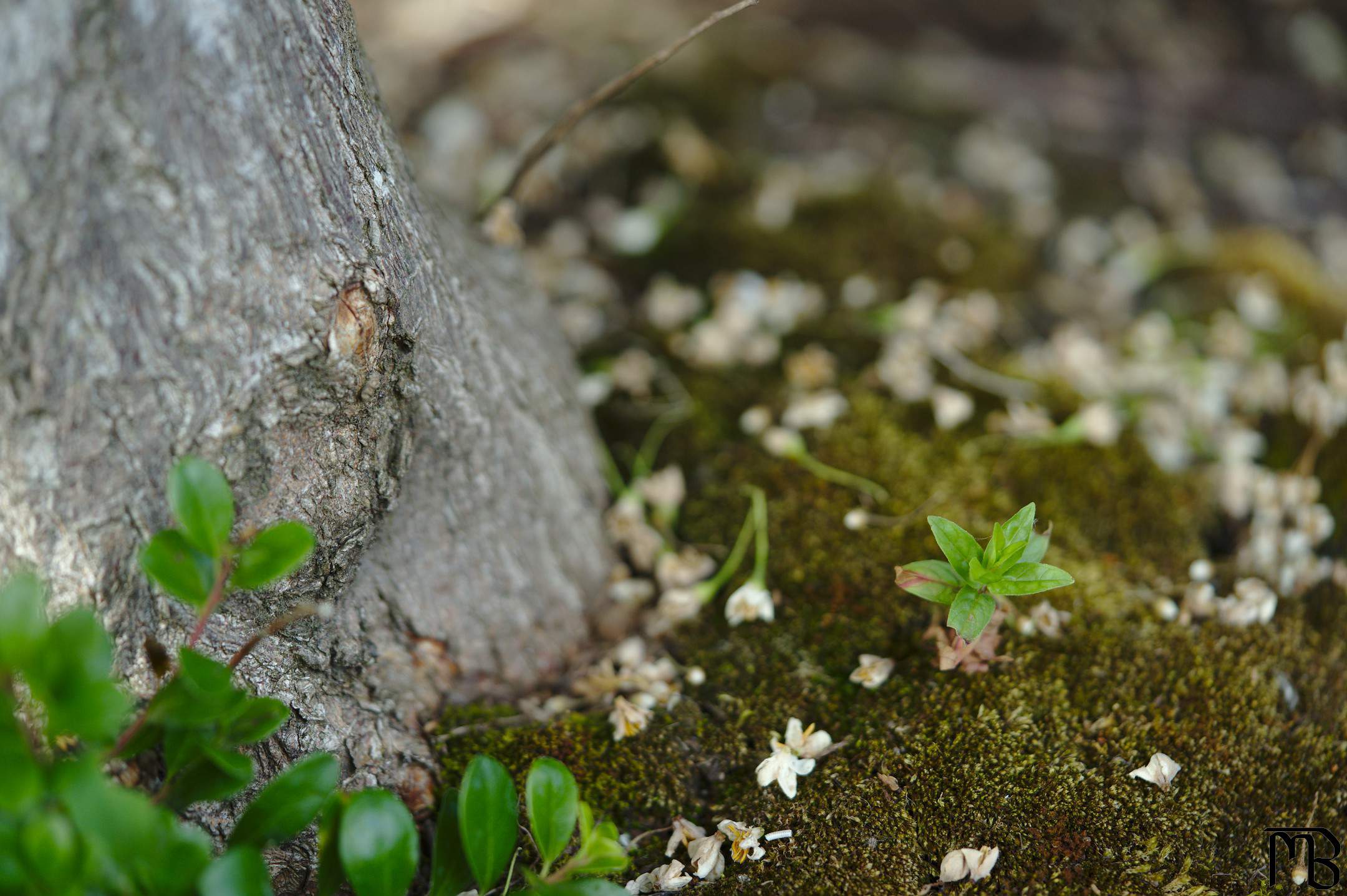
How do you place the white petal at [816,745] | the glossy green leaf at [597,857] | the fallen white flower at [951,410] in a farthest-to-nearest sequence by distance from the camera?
the fallen white flower at [951,410], the white petal at [816,745], the glossy green leaf at [597,857]

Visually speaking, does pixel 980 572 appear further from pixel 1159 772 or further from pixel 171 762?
pixel 171 762

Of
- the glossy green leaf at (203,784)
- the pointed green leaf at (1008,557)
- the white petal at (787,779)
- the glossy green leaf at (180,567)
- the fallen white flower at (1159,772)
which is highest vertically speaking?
the glossy green leaf at (180,567)

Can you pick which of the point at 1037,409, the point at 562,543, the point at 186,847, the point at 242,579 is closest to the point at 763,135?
the point at 1037,409

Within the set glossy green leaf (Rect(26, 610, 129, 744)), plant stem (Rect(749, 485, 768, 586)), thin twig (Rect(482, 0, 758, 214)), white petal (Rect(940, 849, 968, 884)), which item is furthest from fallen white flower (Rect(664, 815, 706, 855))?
thin twig (Rect(482, 0, 758, 214))

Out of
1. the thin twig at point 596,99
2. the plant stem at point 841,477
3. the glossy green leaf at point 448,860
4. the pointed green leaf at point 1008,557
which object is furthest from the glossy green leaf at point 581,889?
the thin twig at point 596,99

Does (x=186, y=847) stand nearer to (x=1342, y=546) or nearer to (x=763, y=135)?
(x=1342, y=546)

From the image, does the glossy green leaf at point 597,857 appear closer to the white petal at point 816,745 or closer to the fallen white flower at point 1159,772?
the white petal at point 816,745

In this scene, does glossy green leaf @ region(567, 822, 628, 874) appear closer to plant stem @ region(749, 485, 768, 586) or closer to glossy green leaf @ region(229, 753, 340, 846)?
glossy green leaf @ region(229, 753, 340, 846)
